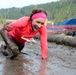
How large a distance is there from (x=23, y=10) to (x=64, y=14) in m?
26.6

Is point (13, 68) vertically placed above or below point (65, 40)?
above

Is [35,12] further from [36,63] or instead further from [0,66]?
[0,66]

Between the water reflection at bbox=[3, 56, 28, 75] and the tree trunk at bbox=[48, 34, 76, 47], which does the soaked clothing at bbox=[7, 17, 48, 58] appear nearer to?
the water reflection at bbox=[3, 56, 28, 75]

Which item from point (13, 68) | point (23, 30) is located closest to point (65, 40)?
point (23, 30)

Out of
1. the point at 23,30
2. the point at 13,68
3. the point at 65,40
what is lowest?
the point at 65,40

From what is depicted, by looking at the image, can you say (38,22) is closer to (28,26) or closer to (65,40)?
(28,26)

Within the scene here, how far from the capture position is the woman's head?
12.8 ft

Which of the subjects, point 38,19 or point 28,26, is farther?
point 28,26

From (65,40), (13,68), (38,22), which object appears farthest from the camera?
(65,40)

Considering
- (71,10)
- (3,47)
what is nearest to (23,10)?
(71,10)

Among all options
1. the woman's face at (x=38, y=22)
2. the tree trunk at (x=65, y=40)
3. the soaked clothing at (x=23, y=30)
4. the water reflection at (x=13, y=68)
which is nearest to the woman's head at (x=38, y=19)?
the woman's face at (x=38, y=22)

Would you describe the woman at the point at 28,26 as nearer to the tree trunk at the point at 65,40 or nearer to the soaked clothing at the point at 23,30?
the soaked clothing at the point at 23,30

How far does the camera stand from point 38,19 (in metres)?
3.94

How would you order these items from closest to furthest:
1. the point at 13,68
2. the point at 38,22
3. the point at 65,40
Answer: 1. the point at 13,68
2. the point at 38,22
3. the point at 65,40
